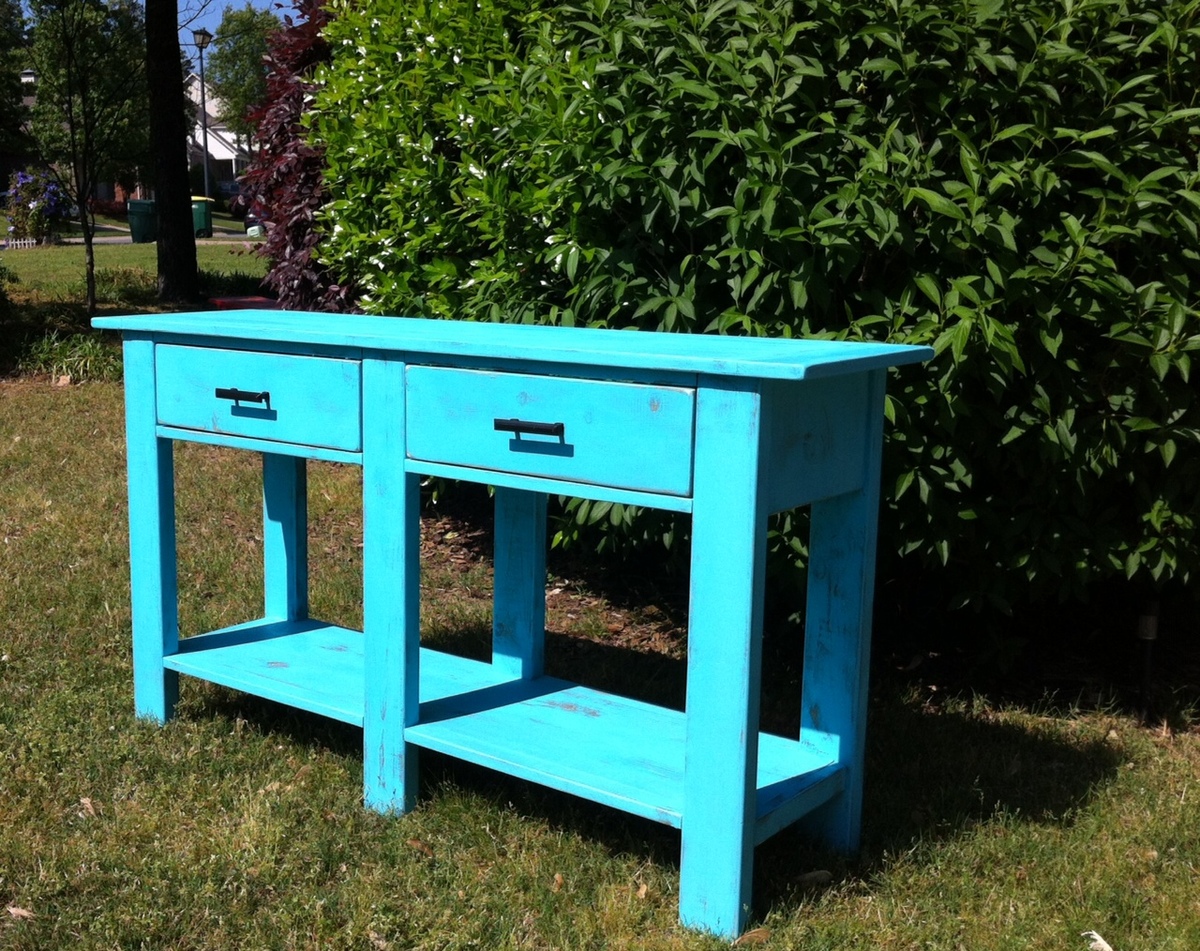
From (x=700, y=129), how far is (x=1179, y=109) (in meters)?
1.32

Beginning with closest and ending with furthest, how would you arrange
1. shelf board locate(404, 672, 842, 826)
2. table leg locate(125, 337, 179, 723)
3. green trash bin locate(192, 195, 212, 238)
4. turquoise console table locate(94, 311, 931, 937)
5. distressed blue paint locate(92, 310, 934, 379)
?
distressed blue paint locate(92, 310, 934, 379) → turquoise console table locate(94, 311, 931, 937) → shelf board locate(404, 672, 842, 826) → table leg locate(125, 337, 179, 723) → green trash bin locate(192, 195, 212, 238)

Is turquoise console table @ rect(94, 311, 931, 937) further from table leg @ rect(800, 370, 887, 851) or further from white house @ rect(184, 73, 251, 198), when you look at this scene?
white house @ rect(184, 73, 251, 198)

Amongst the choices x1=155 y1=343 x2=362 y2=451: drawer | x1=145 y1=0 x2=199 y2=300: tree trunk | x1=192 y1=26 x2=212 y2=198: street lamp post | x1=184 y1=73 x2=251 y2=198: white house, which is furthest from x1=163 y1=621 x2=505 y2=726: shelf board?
x1=184 y1=73 x2=251 y2=198: white house

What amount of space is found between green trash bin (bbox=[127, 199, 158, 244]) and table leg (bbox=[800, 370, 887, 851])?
27.9 metres

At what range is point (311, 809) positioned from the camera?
3.48 metres

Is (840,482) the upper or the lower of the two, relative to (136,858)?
upper

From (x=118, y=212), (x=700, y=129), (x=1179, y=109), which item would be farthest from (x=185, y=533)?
(x=118, y=212)

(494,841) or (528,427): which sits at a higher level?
(528,427)

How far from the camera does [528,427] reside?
9.88 feet

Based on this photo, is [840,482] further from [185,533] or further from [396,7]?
[185,533]

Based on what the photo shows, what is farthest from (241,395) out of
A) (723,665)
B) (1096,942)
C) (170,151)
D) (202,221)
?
(202,221)

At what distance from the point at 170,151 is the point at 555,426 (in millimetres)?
10190

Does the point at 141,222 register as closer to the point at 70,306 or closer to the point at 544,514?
the point at 70,306

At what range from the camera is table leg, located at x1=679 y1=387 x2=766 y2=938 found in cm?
275
